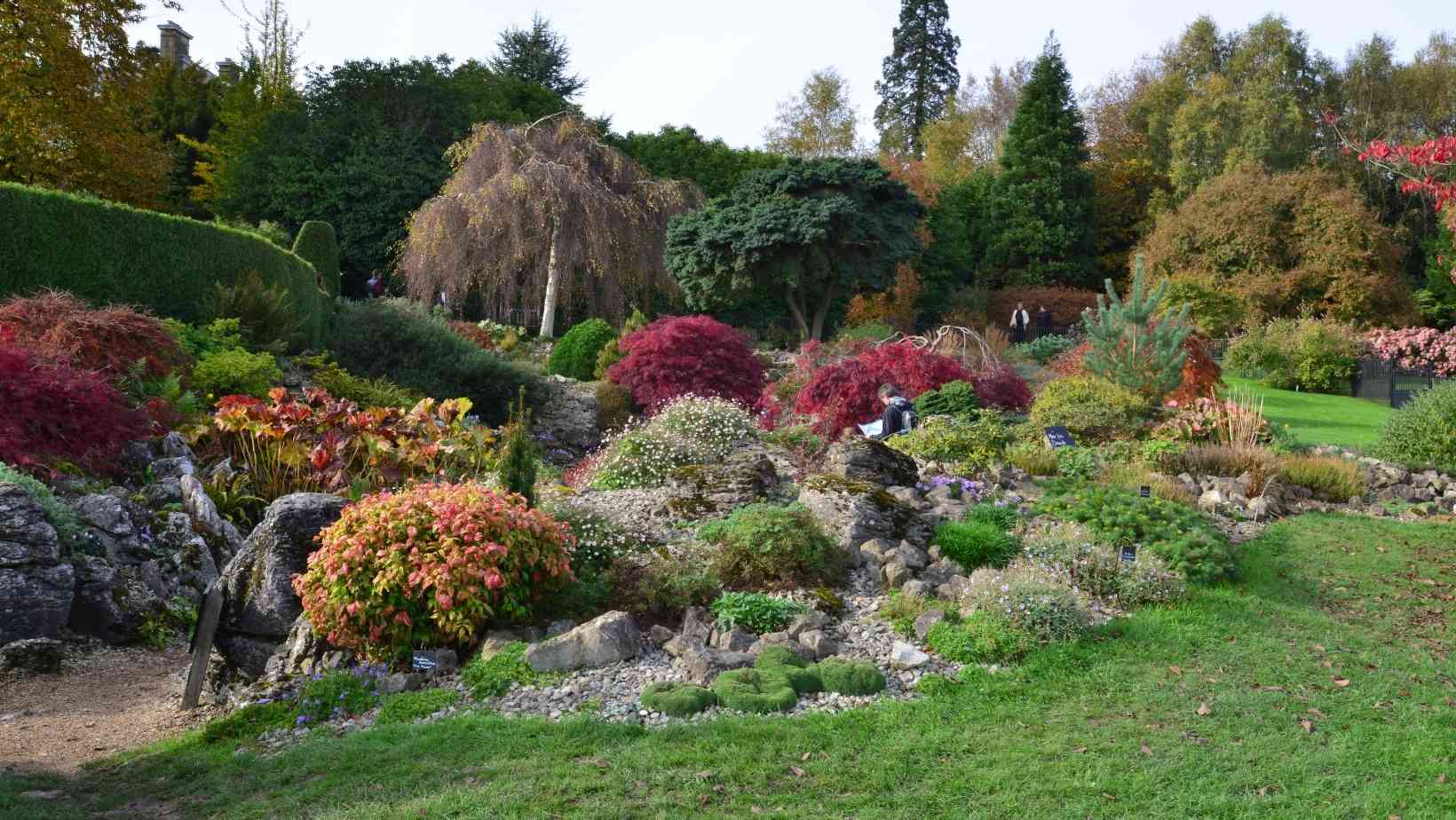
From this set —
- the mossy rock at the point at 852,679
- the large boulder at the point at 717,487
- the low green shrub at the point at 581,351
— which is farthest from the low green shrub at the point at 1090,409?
the low green shrub at the point at 581,351

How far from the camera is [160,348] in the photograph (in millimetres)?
10109

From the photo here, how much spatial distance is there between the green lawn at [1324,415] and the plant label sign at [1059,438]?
4.02 m

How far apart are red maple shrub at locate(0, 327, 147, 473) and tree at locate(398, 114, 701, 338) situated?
13.4 metres

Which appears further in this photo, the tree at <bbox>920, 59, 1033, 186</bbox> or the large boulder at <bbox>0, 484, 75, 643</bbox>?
the tree at <bbox>920, 59, 1033, 186</bbox>

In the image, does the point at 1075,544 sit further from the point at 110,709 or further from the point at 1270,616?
the point at 110,709

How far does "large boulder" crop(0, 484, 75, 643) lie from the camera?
641 cm

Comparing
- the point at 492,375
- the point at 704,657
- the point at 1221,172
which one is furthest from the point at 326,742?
the point at 1221,172

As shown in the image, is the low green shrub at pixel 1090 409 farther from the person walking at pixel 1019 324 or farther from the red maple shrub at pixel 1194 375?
the person walking at pixel 1019 324

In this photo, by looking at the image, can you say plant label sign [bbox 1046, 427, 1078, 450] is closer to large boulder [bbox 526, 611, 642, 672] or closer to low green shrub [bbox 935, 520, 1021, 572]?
low green shrub [bbox 935, 520, 1021, 572]

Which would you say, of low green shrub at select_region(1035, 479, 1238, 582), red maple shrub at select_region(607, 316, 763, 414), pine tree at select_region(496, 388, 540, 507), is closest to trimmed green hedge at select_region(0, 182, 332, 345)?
red maple shrub at select_region(607, 316, 763, 414)

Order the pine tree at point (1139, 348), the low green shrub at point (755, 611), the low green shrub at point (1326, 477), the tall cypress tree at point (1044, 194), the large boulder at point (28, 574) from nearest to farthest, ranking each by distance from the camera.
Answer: the low green shrub at point (755, 611)
the large boulder at point (28, 574)
the low green shrub at point (1326, 477)
the pine tree at point (1139, 348)
the tall cypress tree at point (1044, 194)

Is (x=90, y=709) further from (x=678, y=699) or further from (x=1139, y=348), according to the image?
(x=1139, y=348)

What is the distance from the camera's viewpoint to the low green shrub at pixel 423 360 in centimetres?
1442

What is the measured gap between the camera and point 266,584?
20.6ft
